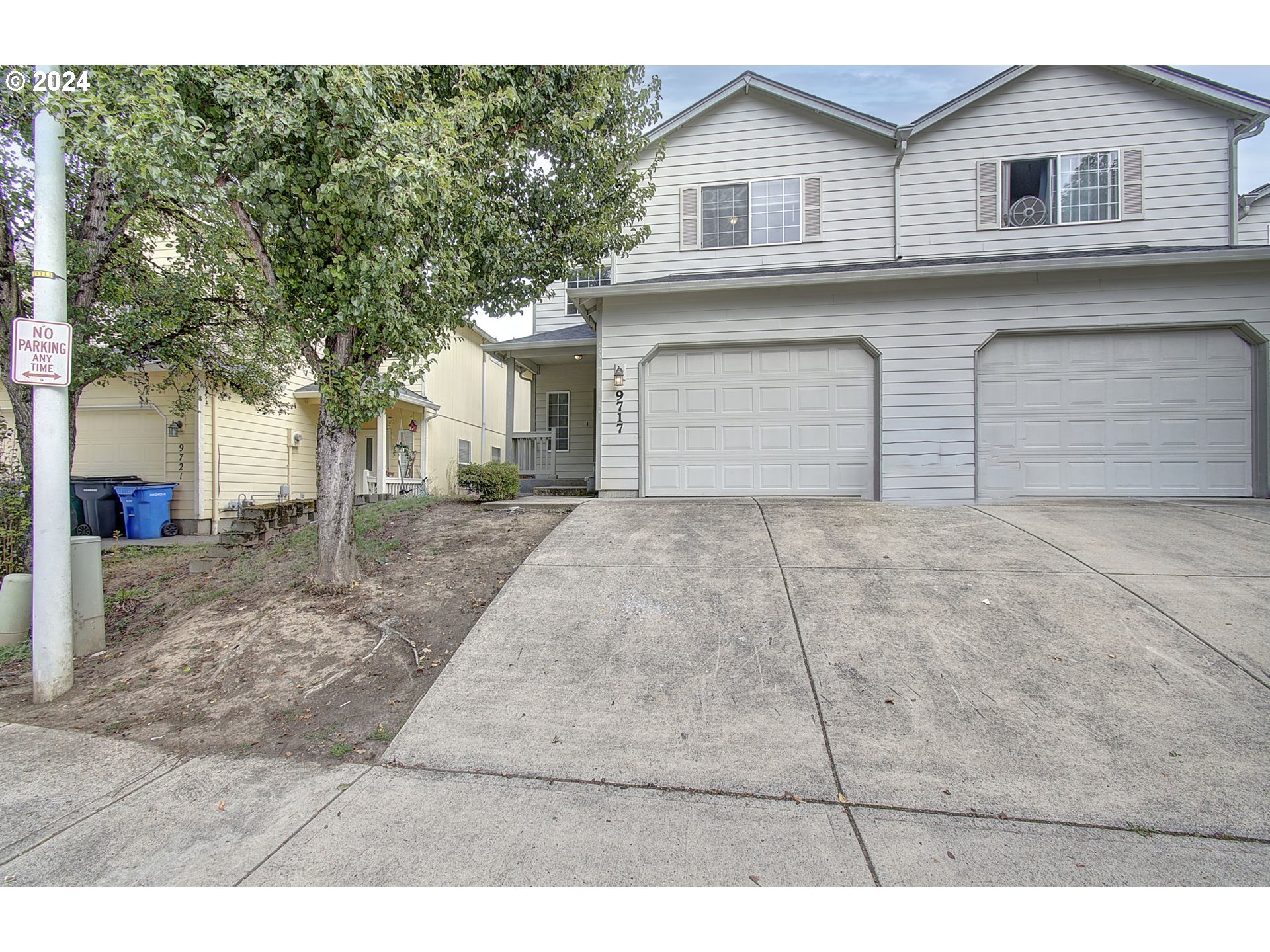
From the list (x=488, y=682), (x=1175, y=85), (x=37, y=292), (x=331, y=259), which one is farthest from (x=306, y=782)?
(x=1175, y=85)

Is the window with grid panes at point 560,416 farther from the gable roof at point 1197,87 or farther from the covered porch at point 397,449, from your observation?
the gable roof at point 1197,87

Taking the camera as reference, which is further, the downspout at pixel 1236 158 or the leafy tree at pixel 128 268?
the downspout at pixel 1236 158

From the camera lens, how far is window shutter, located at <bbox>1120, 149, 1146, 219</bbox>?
29.1 feet

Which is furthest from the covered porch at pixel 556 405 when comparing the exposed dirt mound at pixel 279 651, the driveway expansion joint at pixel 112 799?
the driveway expansion joint at pixel 112 799

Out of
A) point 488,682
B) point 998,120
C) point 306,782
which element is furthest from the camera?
point 998,120

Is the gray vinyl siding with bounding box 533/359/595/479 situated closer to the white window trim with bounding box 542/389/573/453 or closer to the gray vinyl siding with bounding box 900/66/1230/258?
the white window trim with bounding box 542/389/573/453

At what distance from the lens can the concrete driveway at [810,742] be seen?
101 inches

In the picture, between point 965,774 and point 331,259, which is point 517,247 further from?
point 965,774

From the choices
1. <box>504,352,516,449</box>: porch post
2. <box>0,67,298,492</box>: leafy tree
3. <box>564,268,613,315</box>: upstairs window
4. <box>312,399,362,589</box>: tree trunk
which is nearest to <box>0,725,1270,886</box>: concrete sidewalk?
<box>312,399,362,589</box>: tree trunk

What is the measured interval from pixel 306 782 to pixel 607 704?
69.4 inches

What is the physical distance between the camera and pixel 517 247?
22.0 ft

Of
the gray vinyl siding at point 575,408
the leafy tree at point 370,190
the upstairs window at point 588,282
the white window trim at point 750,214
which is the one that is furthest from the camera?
the gray vinyl siding at point 575,408

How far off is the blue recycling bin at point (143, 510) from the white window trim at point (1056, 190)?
15.5 m

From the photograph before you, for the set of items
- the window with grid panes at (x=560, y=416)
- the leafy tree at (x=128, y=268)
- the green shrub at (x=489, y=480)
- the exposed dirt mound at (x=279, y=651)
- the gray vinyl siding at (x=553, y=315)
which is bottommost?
the exposed dirt mound at (x=279, y=651)
